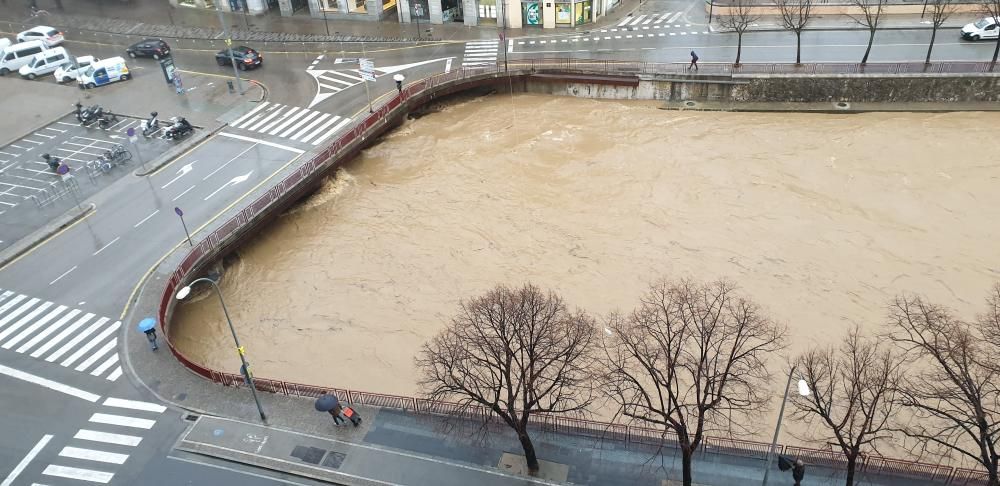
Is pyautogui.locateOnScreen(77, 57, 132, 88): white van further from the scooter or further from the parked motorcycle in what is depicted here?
the parked motorcycle

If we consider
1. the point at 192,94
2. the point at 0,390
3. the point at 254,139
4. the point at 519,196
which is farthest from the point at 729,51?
the point at 0,390

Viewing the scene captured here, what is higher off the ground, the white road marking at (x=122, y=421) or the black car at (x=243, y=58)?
the black car at (x=243, y=58)

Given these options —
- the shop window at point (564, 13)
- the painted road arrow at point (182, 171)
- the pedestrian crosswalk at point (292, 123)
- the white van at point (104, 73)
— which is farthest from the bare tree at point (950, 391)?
the white van at point (104, 73)

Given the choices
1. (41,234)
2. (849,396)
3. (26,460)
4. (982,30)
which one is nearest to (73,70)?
(41,234)

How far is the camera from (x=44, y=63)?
194 ft

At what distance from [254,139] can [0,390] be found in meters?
23.1

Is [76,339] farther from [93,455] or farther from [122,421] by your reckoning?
[93,455]

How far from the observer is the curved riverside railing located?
2673 centimetres

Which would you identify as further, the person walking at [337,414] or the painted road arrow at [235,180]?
the painted road arrow at [235,180]

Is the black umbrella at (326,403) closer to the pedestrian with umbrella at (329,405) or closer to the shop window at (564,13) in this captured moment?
the pedestrian with umbrella at (329,405)

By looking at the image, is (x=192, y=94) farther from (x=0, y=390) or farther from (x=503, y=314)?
(x=503, y=314)

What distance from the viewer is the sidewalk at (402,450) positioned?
88.3 ft

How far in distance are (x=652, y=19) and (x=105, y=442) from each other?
5281 cm

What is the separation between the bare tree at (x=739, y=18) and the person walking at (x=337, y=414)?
39159mm
